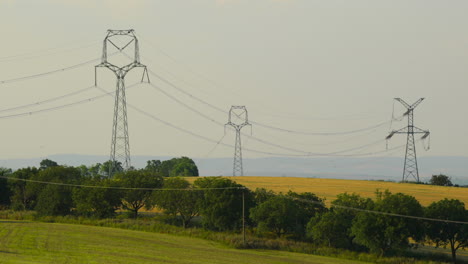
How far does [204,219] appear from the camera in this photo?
10700 centimetres

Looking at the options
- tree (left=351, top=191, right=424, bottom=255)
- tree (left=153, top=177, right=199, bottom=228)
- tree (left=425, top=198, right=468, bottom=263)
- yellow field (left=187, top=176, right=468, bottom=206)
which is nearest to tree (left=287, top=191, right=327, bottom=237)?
tree (left=351, top=191, right=424, bottom=255)

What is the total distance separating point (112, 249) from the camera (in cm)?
7794

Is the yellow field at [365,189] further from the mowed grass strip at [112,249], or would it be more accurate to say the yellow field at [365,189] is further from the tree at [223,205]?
the mowed grass strip at [112,249]

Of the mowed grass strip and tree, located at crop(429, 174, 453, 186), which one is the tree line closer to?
the mowed grass strip

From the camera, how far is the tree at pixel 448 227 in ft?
295

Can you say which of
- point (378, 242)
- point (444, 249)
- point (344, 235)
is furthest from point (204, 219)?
point (444, 249)

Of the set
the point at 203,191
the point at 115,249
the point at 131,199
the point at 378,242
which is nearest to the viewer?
the point at 115,249

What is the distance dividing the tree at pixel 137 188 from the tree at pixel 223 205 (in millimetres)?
17113

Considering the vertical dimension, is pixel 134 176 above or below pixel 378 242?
above

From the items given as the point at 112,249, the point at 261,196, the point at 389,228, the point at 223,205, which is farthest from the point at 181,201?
the point at 389,228

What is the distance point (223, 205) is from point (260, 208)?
7.68 meters

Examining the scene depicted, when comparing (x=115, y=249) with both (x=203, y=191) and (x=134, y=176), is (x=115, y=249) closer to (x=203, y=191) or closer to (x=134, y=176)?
(x=203, y=191)

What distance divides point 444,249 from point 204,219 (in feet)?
141

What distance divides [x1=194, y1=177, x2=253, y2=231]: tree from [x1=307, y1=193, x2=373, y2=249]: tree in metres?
14.8
